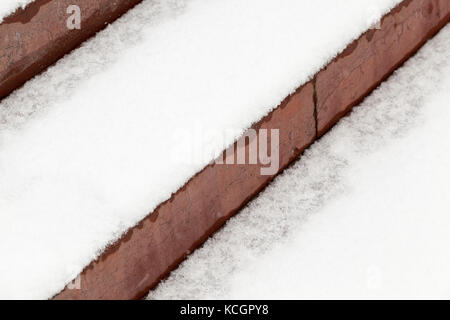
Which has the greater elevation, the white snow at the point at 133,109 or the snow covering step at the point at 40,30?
the snow covering step at the point at 40,30

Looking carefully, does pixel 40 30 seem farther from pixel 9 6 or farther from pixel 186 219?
pixel 186 219

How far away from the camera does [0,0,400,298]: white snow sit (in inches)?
58.8

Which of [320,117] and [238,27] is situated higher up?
[238,27]

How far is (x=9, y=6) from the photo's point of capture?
1662 millimetres

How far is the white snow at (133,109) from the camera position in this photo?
1493mm

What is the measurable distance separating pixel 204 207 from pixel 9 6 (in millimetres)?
555

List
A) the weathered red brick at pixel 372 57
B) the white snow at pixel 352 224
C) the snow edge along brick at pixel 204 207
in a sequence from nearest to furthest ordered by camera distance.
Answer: the snow edge along brick at pixel 204 207
the white snow at pixel 352 224
the weathered red brick at pixel 372 57

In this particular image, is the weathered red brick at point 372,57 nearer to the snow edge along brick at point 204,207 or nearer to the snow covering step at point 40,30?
the snow edge along brick at point 204,207

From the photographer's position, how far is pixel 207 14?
1.88 meters

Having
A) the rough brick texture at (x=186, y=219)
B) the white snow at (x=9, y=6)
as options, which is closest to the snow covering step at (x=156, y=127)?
the rough brick texture at (x=186, y=219)

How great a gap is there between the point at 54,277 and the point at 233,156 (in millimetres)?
431

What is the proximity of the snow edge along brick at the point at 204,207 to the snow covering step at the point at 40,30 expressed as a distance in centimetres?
45
